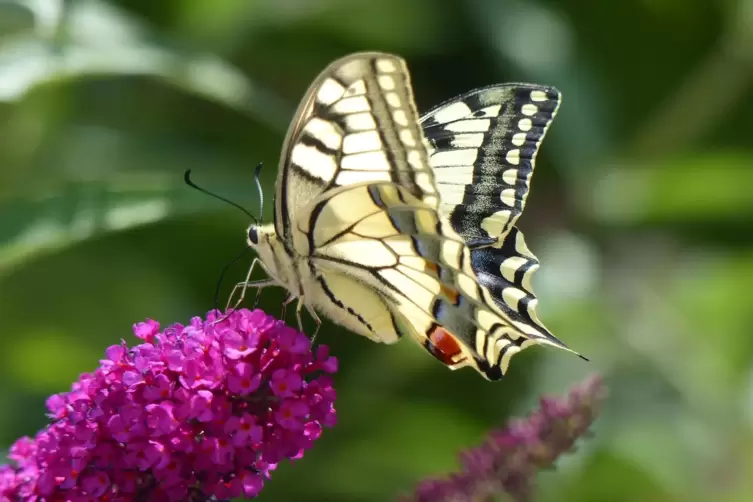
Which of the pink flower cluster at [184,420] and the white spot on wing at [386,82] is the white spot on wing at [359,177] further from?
the pink flower cluster at [184,420]

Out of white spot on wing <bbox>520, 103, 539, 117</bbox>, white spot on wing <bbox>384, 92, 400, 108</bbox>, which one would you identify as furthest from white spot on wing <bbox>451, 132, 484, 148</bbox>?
white spot on wing <bbox>384, 92, 400, 108</bbox>

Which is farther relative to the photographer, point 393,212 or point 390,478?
point 390,478

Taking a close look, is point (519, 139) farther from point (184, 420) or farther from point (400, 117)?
point (184, 420)

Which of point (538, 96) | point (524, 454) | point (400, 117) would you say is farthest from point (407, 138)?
point (524, 454)

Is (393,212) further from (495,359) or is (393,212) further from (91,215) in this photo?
(91,215)

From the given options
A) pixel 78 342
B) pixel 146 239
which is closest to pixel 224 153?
pixel 146 239

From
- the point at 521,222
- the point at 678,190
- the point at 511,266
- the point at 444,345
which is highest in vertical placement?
the point at 511,266

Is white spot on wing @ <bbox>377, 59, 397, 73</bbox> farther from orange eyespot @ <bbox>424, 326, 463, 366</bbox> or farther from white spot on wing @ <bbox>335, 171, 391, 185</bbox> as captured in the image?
orange eyespot @ <bbox>424, 326, 463, 366</bbox>
